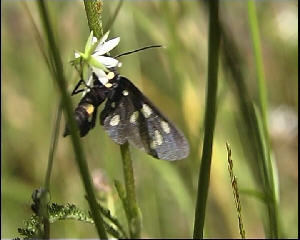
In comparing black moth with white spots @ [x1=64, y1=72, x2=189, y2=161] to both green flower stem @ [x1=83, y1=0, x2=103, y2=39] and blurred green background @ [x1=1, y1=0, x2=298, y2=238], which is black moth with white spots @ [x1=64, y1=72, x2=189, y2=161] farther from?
blurred green background @ [x1=1, y1=0, x2=298, y2=238]

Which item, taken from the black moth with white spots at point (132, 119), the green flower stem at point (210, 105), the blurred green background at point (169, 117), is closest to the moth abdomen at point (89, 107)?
the black moth with white spots at point (132, 119)

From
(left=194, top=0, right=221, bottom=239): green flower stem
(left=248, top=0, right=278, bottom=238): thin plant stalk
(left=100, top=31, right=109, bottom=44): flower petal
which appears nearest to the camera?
(left=194, top=0, right=221, bottom=239): green flower stem

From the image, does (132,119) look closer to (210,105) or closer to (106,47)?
(106,47)

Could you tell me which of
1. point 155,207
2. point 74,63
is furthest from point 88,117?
point 155,207

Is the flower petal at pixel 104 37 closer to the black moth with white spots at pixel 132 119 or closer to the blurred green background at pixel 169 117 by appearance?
the black moth with white spots at pixel 132 119

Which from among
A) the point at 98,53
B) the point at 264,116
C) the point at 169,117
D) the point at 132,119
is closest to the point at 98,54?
the point at 98,53

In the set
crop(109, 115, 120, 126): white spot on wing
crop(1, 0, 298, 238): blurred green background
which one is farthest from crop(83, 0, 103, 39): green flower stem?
crop(1, 0, 298, 238): blurred green background
